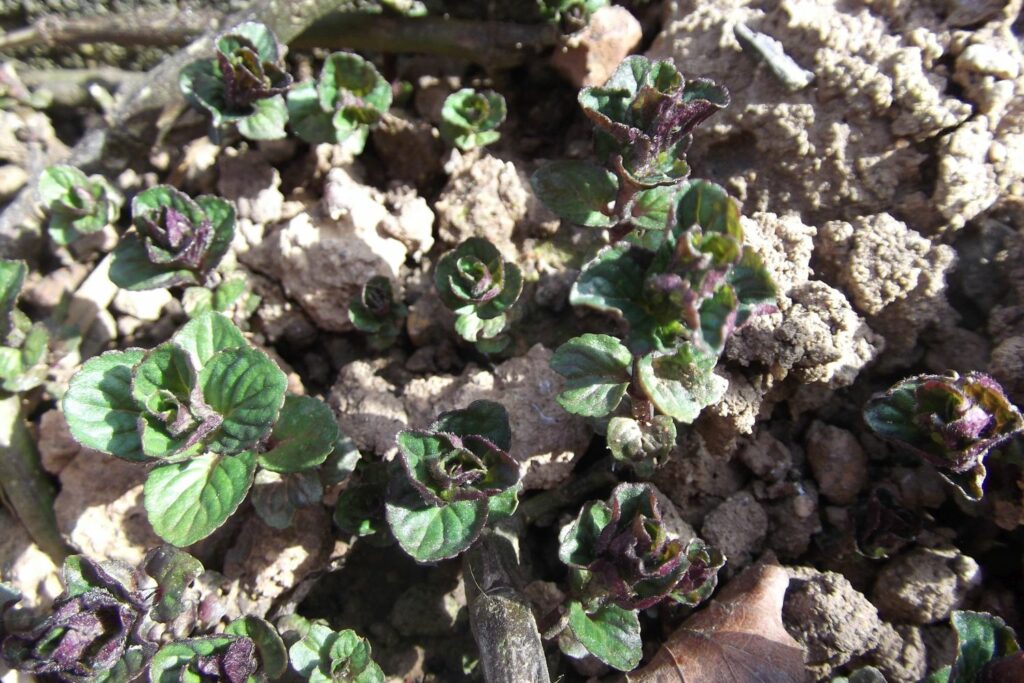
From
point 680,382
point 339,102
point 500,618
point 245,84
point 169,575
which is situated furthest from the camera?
point 339,102

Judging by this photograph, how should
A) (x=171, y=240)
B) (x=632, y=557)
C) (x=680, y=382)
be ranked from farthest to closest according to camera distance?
(x=171, y=240) < (x=680, y=382) < (x=632, y=557)

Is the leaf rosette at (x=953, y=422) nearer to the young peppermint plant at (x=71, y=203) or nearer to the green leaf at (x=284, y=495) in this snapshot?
the green leaf at (x=284, y=495)

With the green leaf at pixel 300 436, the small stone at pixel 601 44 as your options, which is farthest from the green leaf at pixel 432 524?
the small stone at pixel 601 44

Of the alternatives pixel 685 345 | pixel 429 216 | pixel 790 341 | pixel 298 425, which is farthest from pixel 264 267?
pixel 790 341

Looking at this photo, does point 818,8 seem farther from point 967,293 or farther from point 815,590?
point 815,590

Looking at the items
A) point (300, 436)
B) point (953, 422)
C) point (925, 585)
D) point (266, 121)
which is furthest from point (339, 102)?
point (925, 585)

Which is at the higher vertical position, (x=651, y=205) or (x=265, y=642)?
(x=651, y=205)

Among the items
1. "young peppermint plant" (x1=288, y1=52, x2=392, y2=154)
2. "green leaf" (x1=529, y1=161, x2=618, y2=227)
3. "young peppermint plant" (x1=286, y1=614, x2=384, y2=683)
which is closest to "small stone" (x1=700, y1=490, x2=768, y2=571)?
"green leaf" (x1=529, y1=161, x2=618, y2=227)

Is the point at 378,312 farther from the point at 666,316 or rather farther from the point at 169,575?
the point at 666,316
